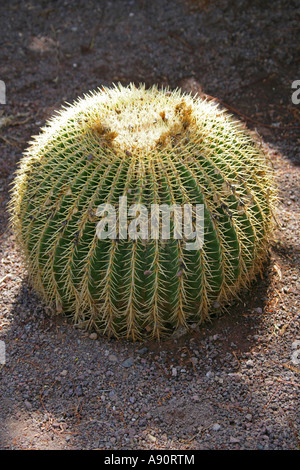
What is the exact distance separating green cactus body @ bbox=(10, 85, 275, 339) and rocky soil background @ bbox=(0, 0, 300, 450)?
0.21m

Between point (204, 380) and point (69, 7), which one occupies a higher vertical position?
point (69, 7)

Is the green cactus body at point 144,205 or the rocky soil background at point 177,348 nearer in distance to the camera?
the rocky soil background at point 177,348

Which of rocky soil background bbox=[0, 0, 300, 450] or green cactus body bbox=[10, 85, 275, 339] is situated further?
green cactus body bbox=[10, 85, 275, 339]

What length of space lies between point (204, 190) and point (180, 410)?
1.28 metres

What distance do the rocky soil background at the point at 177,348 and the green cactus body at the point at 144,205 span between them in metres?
0.21

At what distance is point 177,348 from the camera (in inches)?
124

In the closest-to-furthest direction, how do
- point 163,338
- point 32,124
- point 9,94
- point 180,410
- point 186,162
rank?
1. point 180,410
2. point 186,162
3. point 163,338
4. point 32,124
5. point 9,94

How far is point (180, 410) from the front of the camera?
2.79 metres

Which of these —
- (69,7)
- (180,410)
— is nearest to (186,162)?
(180,410)

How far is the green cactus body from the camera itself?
2924 mm

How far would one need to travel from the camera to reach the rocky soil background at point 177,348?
8.86ft

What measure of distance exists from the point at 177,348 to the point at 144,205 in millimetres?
963

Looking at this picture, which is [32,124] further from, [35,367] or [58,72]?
[35,367]

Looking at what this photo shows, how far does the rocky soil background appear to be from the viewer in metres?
2.70
